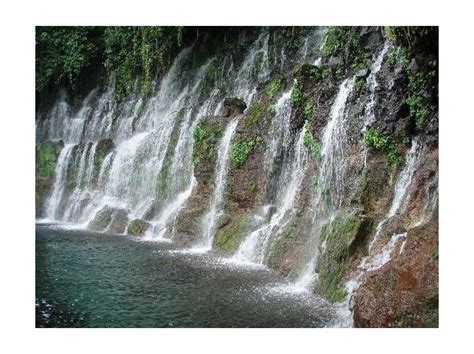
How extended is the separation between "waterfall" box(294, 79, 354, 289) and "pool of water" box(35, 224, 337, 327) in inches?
35.2

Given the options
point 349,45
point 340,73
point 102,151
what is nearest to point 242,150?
point 340,73

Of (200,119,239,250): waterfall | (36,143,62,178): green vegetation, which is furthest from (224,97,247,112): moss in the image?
(36,143,62,178): green vegetation

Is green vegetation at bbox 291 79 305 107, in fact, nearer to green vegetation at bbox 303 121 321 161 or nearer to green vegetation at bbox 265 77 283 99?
green vegetation at bbox 303 121 321 161

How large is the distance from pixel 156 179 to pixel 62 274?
20.6ft

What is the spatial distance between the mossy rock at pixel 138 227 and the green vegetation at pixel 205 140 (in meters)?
2.08

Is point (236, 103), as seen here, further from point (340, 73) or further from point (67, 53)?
point (67, 53)

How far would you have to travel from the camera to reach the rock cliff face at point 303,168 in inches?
Result: 258

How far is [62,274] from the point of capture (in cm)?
809

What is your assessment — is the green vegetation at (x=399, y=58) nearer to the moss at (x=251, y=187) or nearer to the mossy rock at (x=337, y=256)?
the mossy rock at (x=337, y=256)

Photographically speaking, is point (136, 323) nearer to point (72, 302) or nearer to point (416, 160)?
point (72, 302)

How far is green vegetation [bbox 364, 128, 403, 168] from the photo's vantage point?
758 centimetres

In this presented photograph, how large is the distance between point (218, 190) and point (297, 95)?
9.11 feet

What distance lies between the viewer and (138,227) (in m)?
12.7
